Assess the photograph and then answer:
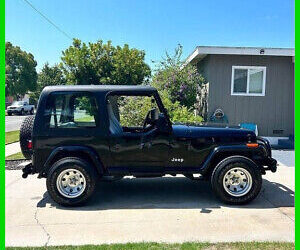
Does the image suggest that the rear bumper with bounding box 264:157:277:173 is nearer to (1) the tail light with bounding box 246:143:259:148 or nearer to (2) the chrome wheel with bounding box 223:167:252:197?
(1) the tail light with bounding box 246:143:259:148

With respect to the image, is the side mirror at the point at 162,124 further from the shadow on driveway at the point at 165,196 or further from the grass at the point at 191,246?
the grass at the point at 191,246

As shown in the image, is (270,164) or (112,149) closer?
(112,149)

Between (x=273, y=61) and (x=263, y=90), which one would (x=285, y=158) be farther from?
(x=273, y=61)

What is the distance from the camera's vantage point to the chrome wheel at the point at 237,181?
5.00m

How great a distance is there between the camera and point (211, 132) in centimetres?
519

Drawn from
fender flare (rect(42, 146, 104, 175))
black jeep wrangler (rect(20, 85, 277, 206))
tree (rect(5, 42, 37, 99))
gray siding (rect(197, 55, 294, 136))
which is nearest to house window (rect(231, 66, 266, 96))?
gray siding (rect(197, 55, 294, 136))

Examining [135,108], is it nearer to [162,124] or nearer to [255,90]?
[255,90]

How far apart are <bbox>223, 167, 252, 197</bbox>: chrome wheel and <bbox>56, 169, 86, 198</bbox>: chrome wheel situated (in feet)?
7.87

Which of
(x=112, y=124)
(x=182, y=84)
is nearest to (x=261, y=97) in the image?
(x=182, y=84)

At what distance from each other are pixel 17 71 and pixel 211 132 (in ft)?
169

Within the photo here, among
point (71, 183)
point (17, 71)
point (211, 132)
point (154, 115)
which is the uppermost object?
point (17, 71)

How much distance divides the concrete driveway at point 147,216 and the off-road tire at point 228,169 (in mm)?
137

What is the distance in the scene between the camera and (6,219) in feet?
14.8

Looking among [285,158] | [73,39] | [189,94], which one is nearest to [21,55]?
[73,39]
